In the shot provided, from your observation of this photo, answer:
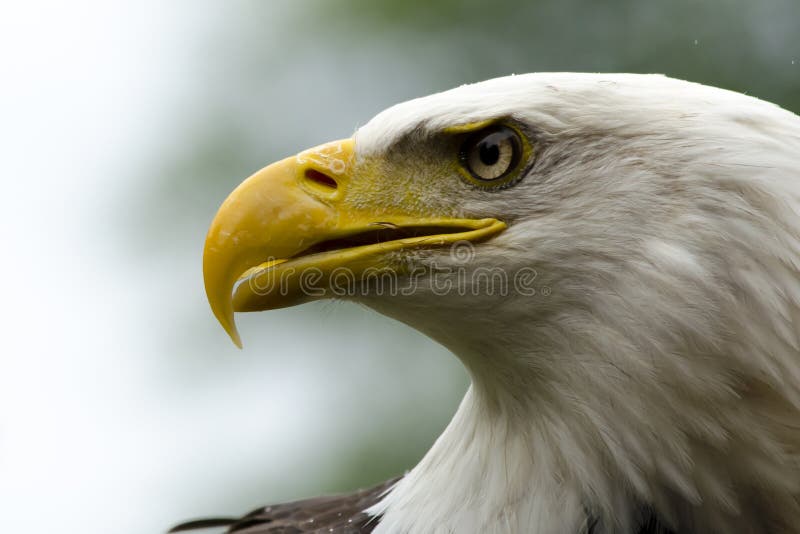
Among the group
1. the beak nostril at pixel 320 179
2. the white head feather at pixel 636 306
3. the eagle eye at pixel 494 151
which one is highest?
the beak nostril at pixel 320 179

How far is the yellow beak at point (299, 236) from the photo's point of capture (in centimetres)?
181

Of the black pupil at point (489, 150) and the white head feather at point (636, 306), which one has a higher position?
the black pupil at point (489, 150)

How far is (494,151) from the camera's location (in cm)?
180

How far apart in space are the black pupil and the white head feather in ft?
0.16

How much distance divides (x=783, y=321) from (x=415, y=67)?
6.64 meters

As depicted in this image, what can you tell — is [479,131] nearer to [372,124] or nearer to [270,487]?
[372,124]

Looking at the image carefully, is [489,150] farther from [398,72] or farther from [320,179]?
[398,72]

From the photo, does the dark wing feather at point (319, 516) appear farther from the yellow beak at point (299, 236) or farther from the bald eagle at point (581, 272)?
the yellow beak at point (299, 236)

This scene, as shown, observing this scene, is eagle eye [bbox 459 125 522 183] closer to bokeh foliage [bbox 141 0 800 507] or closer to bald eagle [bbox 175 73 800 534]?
bald eagle [bbox 175 73 800 534]

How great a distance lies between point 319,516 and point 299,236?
Result: 38.5 inches

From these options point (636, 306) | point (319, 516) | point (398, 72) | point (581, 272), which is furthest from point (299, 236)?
point (398, 72)

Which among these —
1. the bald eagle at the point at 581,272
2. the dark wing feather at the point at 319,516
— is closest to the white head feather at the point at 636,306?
the bald eagle at the point at 581,272

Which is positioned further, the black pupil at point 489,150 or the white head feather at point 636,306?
the black pupil at point 489,150

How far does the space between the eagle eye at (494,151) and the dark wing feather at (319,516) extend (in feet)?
2.98
